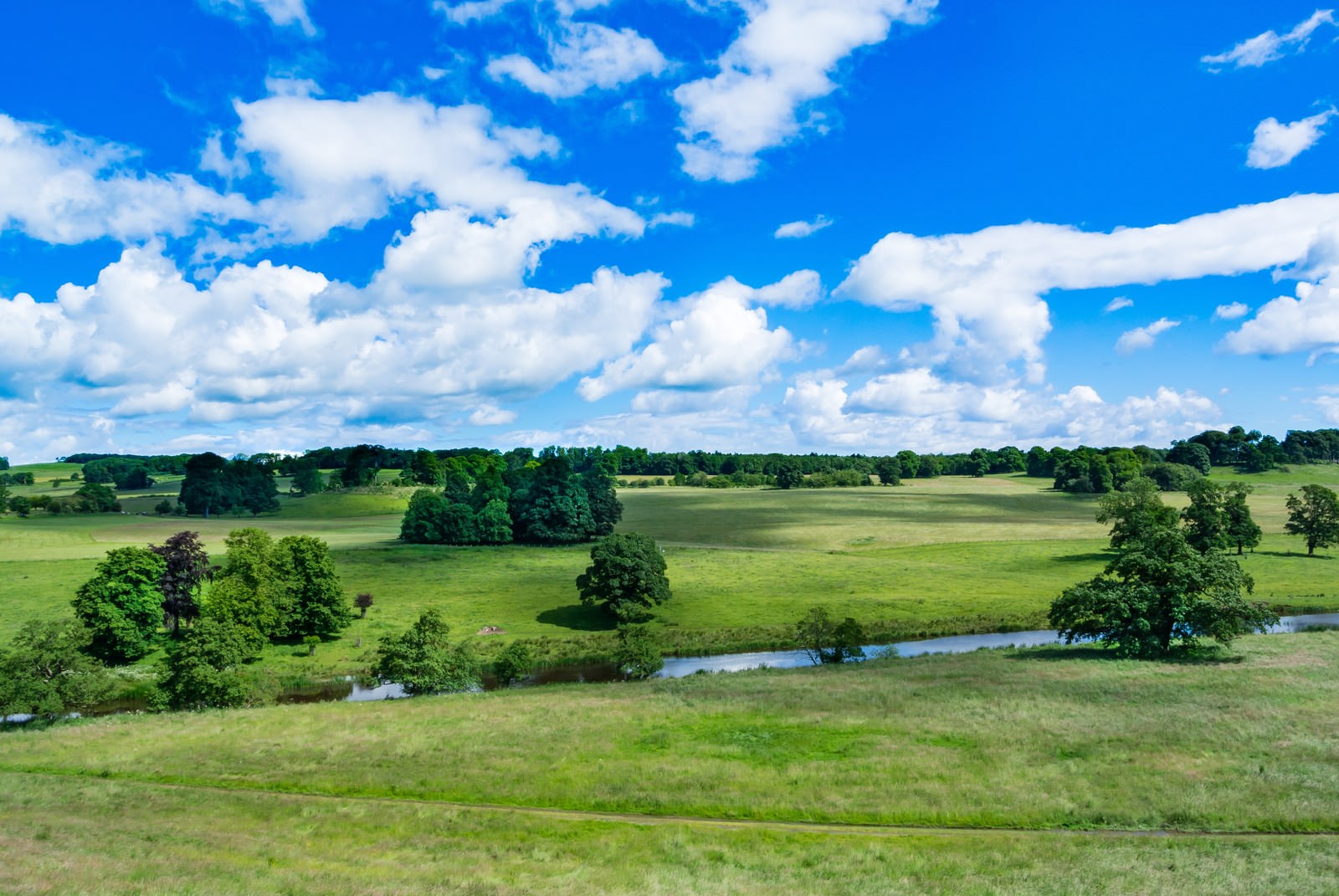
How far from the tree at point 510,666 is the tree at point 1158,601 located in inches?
1479

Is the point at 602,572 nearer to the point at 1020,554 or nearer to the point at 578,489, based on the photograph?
the point at 578,489

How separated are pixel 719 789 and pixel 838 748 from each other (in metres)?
6.98

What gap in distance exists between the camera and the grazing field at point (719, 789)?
856 inches

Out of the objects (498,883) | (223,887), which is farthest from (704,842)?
(223,887)

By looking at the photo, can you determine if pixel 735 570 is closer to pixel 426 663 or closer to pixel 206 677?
pixel 426 663

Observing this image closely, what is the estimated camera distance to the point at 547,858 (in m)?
23.6

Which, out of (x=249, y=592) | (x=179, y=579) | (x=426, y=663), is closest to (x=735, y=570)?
(x=426, y=663)

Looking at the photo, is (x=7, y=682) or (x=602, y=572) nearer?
(x=7, y=682)

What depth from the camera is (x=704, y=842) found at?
2508 centimetres

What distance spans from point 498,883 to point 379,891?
3218 millimetres

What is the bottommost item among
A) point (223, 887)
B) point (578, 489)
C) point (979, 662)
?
point (979, 662)

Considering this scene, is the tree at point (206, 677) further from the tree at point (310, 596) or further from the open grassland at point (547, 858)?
the open grassland at point (547, 858)

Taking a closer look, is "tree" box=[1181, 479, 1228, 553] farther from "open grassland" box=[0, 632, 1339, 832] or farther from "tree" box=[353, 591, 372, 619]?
"tree" box=[353, 591, 372, 619]

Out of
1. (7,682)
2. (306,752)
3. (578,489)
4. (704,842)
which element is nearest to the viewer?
(704,842)
